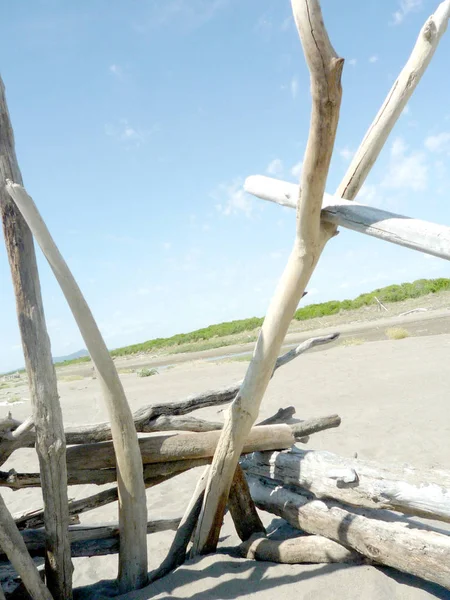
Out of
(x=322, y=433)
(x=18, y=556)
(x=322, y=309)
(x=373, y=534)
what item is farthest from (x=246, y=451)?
(x=322, y=309)

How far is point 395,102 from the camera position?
8.50ft

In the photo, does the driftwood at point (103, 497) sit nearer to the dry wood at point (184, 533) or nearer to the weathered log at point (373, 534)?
the dry wood at point (184, 533)

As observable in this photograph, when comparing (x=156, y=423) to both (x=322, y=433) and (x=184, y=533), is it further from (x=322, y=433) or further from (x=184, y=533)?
(x=322, y=433)

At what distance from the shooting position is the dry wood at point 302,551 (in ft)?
10.8

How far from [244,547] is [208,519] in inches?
15.4

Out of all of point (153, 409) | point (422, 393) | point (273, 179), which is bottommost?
point (422, 393)

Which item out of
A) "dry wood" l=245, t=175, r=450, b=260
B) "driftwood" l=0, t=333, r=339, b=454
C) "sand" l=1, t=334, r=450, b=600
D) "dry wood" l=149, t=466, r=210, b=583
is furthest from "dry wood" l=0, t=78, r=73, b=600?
"dry wood" l=245, t=175, r=450, b=260

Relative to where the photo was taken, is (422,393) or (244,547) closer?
(244,547)

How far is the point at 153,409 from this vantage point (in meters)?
3.71

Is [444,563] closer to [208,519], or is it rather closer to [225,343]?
[208,519]

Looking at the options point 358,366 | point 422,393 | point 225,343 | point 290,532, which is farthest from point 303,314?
point 290,532

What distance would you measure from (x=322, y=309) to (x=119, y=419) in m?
36.4

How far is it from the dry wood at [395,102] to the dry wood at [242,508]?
214cm

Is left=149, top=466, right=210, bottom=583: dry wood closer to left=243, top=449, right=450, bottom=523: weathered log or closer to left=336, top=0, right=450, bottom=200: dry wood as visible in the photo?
left=243, top=449, right=450, bottom=523: weathered log
